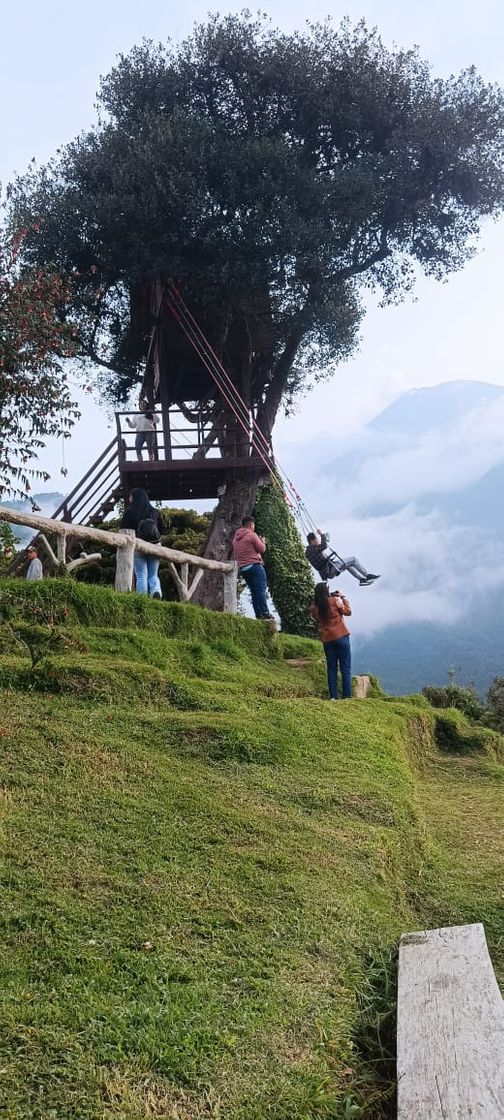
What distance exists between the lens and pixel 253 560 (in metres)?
12.6

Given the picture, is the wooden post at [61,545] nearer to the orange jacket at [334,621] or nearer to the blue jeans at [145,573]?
the blue jeans at [145,573]

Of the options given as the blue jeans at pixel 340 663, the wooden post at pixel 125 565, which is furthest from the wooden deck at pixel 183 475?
the blue jeans at pixel 340 663

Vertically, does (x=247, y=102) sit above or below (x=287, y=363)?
above

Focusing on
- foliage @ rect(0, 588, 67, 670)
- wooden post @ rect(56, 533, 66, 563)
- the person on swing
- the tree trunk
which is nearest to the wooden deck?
the tree trunk

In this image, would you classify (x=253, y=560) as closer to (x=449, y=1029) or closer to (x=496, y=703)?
(x=496, y=703)

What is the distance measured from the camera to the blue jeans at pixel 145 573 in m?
11.1

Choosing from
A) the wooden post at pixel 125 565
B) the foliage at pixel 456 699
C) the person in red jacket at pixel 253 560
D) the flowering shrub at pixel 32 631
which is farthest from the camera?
the foliage at pixel 456 699

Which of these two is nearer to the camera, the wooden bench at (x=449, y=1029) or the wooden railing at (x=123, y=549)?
the wooden bench at (x=449, y=1029)

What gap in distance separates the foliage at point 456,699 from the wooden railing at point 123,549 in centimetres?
410

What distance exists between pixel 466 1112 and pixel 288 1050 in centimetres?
66

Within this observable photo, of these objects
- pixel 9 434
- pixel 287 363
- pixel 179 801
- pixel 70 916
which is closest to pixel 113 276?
pixel 287 363

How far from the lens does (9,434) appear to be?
9.58 m

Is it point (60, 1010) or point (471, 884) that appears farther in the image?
point (471, 884)

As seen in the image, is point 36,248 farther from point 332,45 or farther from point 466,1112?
point 466,1112
